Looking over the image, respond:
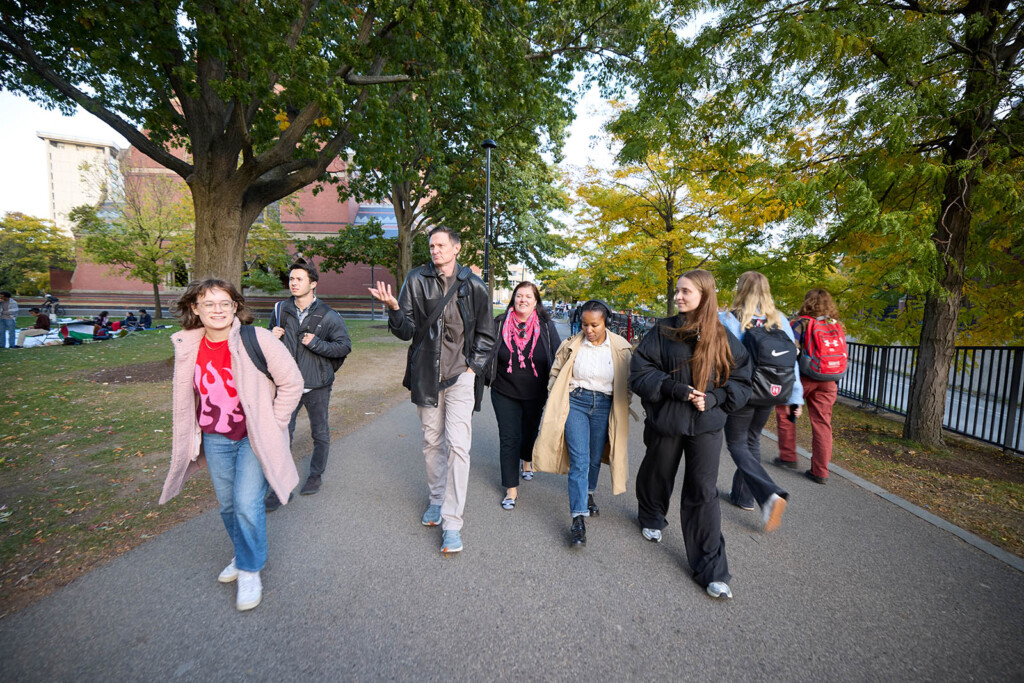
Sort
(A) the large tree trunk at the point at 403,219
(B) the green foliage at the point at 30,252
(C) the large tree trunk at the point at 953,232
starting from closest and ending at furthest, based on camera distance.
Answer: (C) the large tree trunk at the point at 953,232 → (A) the large tree trunk at the point at 403,219 → (B) the green foliage at the point at 30,252

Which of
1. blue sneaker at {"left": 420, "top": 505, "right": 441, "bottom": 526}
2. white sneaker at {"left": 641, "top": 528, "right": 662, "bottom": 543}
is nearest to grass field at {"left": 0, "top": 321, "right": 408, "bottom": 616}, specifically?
blue sneaker at {"left": 420, "top": 505, "right": 441, "bottom": 526}

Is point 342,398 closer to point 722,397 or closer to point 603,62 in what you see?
point 722,397

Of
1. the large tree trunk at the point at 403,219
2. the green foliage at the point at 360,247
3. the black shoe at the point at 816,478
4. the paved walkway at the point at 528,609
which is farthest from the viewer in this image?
the green foliage at the point at 360,247

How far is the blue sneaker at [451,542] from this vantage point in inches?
124

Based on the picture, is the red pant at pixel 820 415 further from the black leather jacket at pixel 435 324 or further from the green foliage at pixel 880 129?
the black leather jacket at pixel 435 324

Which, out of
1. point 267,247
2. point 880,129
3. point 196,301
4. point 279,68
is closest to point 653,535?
point 196,301

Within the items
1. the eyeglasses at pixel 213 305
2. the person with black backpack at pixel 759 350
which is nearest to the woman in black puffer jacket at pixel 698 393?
the person with black backpack at pixel 759 350

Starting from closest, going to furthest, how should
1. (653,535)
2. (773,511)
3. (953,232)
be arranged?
1. (773,511)
2. (653,535)
3. (953,232)

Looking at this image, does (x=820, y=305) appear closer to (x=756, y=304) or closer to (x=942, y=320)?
(x=756, y=304)

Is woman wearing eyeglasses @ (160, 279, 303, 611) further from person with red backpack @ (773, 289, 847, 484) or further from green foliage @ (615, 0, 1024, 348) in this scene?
green foliage @ (615, 0, 1024, 348)

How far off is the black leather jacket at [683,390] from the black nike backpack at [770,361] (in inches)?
36.8

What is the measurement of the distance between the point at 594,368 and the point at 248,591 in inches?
105

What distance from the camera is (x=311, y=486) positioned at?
13.6 ft

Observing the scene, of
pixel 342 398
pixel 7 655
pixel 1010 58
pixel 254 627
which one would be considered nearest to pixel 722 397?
pixel 254 627
